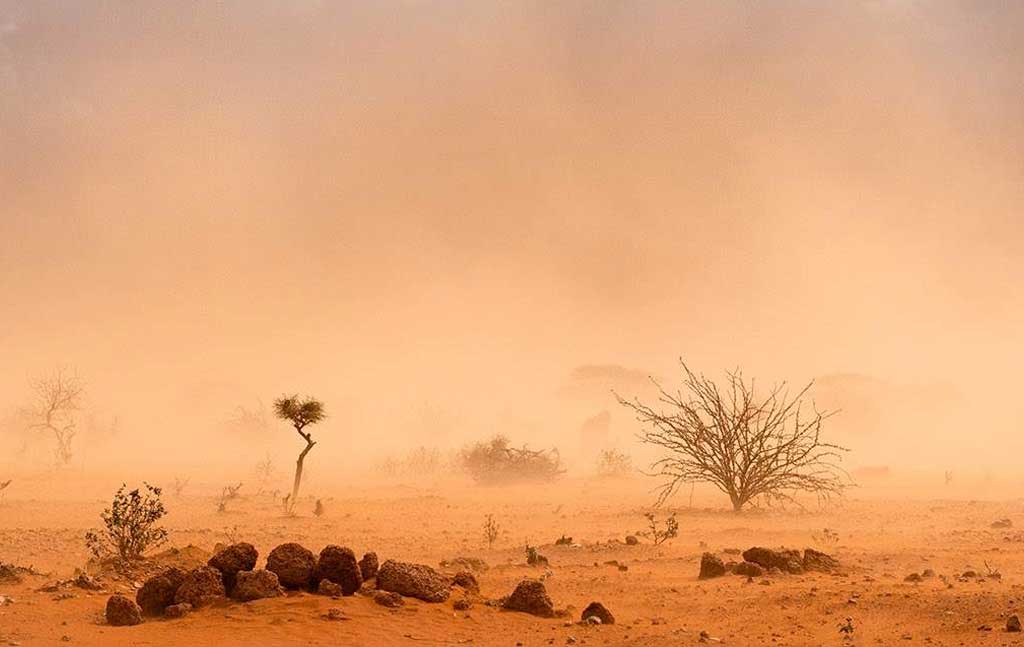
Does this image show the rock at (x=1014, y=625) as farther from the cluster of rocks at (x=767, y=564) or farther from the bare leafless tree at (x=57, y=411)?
the bare leafless tree at (x=57, y=411)

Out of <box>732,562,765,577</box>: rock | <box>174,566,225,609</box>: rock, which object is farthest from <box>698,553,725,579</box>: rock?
<box>174,566,225,609</box>: rock

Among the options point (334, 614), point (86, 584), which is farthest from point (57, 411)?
point (334, 614)

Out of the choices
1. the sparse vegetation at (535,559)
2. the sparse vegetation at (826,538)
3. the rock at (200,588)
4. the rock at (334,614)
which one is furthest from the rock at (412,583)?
the sparse vegetation at (826,538)

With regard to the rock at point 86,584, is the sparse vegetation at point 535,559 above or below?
above

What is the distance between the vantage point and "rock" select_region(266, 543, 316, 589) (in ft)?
27.2

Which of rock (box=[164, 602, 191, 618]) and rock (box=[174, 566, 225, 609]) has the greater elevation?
rock (box=[174, 566, 225, 609])

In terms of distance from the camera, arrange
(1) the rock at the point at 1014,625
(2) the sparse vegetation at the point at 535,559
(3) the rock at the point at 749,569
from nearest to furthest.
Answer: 1. (1) the rock at the point at 1014,625
2. (3) the rock at the point at 749,569
3. (2) the sparse vegetation at the point at 535,559

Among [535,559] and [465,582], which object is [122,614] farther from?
[535,559]

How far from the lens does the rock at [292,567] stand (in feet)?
27.2

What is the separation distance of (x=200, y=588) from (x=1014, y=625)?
23.3ft

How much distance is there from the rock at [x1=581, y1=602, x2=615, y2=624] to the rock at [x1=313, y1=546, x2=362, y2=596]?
227cm

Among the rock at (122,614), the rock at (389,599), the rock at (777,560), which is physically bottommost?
the rock at (122,614)

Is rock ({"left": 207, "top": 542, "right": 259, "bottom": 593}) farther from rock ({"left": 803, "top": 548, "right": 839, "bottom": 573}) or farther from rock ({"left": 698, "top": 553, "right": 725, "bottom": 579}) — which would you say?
rock ({"left": 803, "top": 548, "right": 839, "bottom": 573})

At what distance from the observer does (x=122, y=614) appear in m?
7.40
